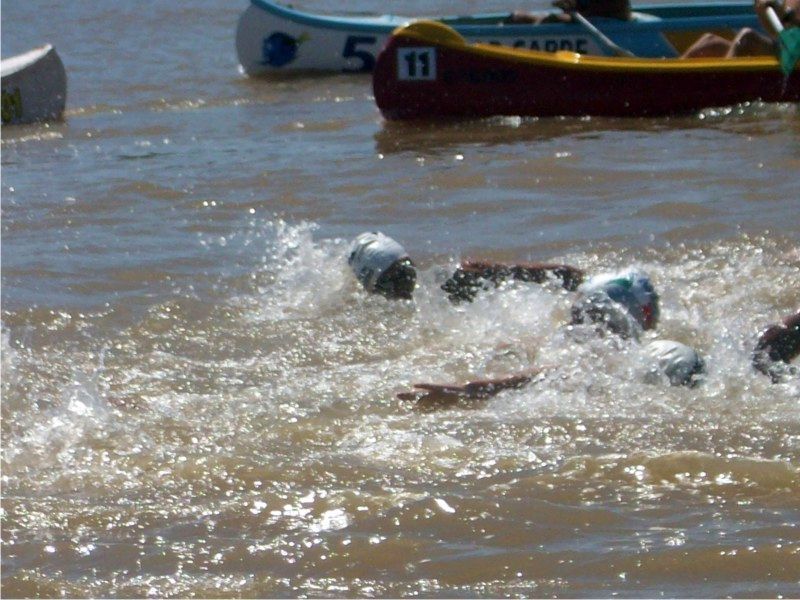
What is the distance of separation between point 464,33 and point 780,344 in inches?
309

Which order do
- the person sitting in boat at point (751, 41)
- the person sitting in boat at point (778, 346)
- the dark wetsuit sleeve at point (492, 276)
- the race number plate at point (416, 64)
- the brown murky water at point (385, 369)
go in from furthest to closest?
the race number plate at point (416, 64)
the person sitting in boat at point (751, 41)
the dark wetsuit sleeve at point (492, 276)
the person sitting in boat at point (778, 346)
the brown murky water at point (385, 369)

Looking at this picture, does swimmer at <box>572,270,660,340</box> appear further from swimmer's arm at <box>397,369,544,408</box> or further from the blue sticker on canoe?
the blue sticker on canoe

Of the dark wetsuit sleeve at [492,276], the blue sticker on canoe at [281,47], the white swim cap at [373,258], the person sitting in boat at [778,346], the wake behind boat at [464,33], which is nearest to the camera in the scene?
the person sitting in boat at [778,346]

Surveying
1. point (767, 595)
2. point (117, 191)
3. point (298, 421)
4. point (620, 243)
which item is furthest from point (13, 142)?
point (767, 595)

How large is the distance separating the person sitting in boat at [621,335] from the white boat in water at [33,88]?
305 inches

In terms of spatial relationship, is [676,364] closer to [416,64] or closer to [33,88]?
[416,64]

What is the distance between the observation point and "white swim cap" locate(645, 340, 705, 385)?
5.73 m

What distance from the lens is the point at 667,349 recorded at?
5.83 m

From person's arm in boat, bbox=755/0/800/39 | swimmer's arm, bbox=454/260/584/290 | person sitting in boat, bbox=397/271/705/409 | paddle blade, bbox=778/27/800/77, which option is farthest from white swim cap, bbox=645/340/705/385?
person's arm in boat, bbox=755/0/800/39

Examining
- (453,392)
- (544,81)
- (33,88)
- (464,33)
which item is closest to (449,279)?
(453,392)

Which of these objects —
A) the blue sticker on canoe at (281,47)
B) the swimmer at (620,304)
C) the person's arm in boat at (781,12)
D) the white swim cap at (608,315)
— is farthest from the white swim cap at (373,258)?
the blue sticker on canoe at (281,47)

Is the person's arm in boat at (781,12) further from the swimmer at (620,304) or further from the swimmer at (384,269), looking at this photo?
the swimmer at (620,304)

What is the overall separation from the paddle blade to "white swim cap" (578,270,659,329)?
17.3ft

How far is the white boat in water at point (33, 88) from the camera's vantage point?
12789mm
